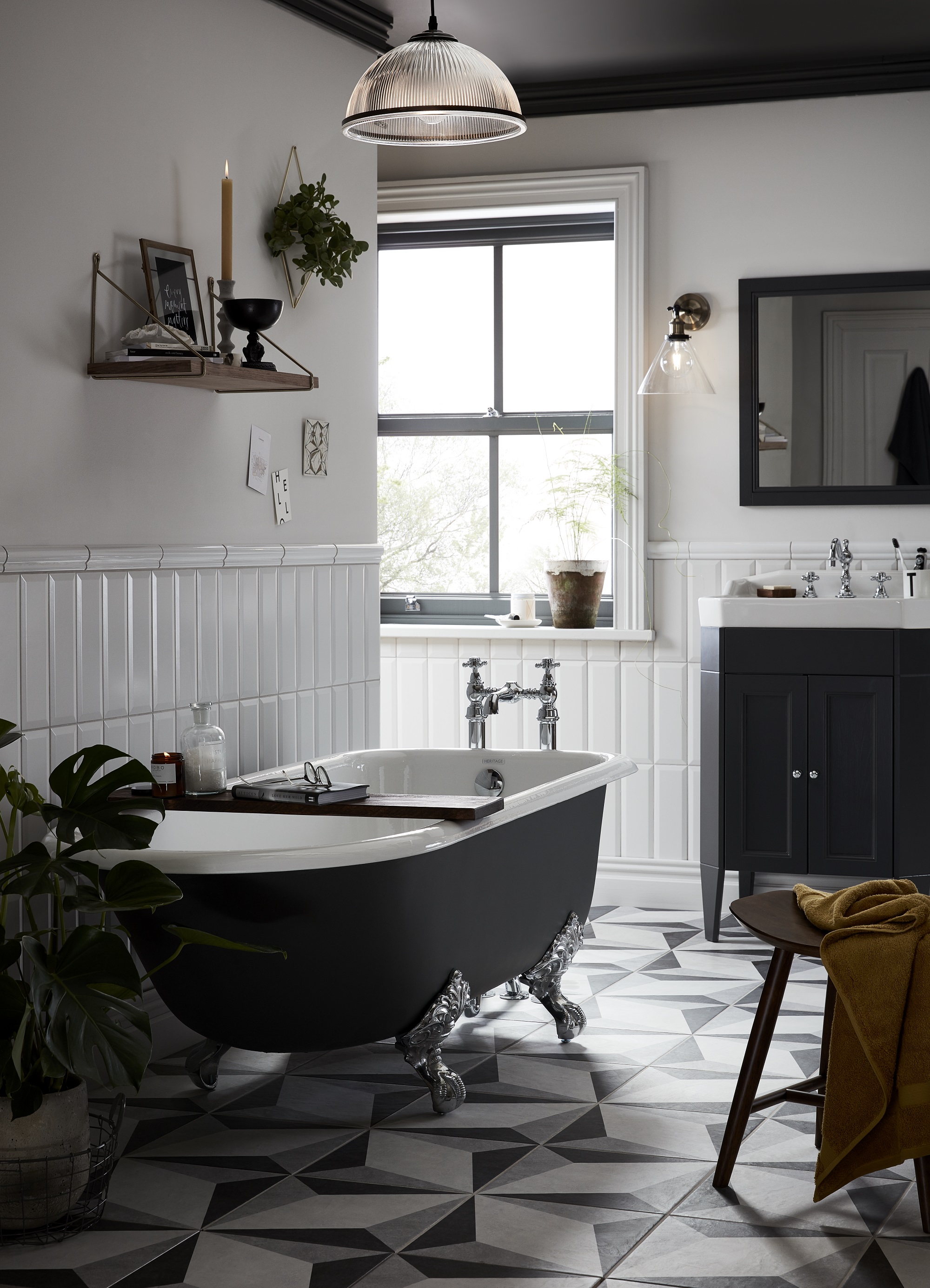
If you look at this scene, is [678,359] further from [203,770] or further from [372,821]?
[203,770]

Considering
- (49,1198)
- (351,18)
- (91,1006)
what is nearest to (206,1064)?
(49,1198)

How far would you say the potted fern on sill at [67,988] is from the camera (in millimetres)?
2123

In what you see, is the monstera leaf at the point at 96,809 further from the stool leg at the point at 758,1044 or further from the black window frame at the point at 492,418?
the black window frame at the point at 492,418

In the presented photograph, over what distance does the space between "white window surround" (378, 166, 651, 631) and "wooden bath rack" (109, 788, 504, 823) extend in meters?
1.95

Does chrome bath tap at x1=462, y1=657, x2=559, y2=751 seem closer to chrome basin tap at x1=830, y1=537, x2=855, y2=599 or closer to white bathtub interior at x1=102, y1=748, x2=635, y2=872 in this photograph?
white bathtub interior at x1=102, y1=748, x2=635, y2=872

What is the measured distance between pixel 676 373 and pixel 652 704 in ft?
3.60

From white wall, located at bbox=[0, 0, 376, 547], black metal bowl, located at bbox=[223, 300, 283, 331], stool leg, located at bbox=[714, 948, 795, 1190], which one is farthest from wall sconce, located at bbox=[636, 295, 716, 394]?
stool leg, located at bbox=[714, 948, 795, 1190]

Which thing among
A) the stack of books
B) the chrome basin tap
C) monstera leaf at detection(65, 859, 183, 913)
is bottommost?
monstera leaf at detection(65, 859, 183, 913)

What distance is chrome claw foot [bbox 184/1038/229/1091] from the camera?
2.92m

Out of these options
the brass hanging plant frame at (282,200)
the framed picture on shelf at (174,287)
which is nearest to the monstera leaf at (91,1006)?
the framed picture on shelf at (174,287)

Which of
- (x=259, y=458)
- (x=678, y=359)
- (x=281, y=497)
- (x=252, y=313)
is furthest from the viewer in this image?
(x=678, y=359)

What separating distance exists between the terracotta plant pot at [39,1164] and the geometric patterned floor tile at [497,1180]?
7cm

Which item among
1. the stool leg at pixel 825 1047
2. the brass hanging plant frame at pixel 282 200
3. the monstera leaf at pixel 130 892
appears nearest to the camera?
the monstera leaf at pixel 130 892

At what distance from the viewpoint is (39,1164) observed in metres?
2.28
